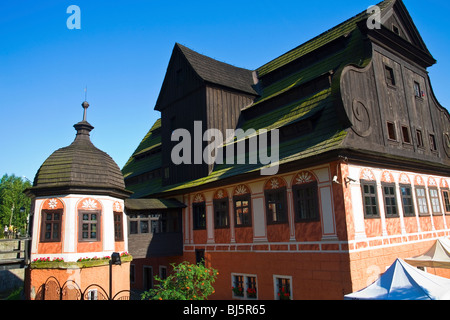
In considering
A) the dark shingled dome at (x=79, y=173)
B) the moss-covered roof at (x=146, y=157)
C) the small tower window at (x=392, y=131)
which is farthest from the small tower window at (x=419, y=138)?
the moss-covered roof at (x=146, y=157)

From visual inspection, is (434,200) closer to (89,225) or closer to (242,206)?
(242,206)

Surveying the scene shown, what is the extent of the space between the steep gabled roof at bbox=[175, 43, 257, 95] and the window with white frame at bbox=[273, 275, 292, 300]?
1151 cm

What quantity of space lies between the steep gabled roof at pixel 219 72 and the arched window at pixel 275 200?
321 inches

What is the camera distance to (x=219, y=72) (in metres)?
22.3

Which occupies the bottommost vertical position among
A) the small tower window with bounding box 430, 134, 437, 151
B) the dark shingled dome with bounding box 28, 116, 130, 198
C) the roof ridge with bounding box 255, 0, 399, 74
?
the dark shingled dome with bounding box 28, 116, 130, 198

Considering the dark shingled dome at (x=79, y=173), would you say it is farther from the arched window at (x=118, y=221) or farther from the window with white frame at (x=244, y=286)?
the window with white frame at (x=244, y=286)

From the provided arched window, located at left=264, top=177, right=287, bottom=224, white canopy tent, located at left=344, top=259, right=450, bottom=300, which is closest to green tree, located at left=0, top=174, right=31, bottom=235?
arched window, located at left=264, top=177, right=287, bottom=224

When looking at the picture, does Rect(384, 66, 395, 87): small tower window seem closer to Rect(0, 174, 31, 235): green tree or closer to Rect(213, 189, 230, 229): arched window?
Rect(213, 189, 230, 229): arched window

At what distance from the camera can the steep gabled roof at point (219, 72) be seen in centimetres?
2125

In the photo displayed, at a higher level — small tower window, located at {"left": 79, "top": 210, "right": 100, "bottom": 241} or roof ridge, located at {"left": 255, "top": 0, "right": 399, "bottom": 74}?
roof ridge, located at {"left": 255, "top": 0, "right": 399, "bottom": 74}

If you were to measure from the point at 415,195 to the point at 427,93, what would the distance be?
646 centimetres

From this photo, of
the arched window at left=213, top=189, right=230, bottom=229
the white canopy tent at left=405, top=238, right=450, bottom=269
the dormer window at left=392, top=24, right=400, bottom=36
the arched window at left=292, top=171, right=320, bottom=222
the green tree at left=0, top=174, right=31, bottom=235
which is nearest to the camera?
the arched window at left=292, top=171, right=320, bottom=222

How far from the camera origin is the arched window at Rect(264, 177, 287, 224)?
48.3 ft
